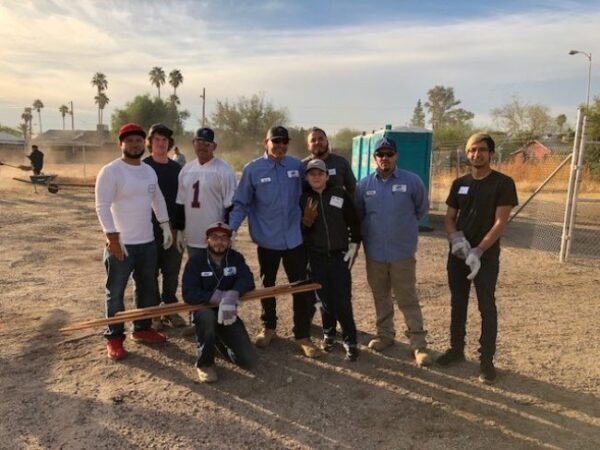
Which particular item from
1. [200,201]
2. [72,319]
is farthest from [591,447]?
[72,319]

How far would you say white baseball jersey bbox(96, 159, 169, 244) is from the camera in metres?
4.12

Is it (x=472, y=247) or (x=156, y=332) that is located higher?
(x=472, y=247)

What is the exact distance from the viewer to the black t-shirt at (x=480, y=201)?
12.4 feet

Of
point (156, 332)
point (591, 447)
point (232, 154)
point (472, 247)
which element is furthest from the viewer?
point (232, 154)

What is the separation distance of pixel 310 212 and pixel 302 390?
1.46m

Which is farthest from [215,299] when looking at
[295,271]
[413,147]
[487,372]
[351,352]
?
[413,147]

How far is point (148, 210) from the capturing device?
173 inches

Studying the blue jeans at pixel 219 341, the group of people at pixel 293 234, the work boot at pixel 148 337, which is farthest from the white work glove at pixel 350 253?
the work boot at pixel 148 337

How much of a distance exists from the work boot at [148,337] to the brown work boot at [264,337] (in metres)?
0.90

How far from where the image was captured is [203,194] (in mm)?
4555

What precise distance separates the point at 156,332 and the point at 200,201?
137 centimetres

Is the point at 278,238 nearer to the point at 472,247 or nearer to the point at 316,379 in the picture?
the point at 316,379

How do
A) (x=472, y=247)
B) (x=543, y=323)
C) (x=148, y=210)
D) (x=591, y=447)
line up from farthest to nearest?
1. (x=543, y=323)
2. (x=148, y=210)
3. (x=472, y=247)
4. (x=591, y=447)

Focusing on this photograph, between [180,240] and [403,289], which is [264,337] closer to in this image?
[180,240]
